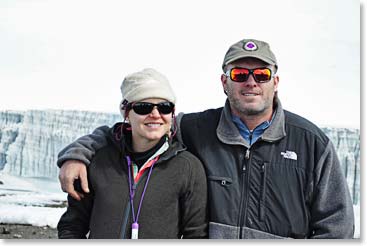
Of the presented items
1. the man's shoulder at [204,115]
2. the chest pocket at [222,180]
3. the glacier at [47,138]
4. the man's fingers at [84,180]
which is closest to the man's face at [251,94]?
the man's shoulder at [204,115]

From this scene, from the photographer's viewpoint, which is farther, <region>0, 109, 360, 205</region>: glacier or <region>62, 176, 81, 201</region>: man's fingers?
<region>0, 109, 360, 205</region>: glacier

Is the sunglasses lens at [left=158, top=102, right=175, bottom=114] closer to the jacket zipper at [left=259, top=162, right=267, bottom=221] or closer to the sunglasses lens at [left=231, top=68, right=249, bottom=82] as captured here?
the sunglasses lens at [left=231, top=68, right=249, bottom=82]

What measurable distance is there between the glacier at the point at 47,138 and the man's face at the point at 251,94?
391mm

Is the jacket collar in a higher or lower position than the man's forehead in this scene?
lower

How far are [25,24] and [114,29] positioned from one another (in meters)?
0.34

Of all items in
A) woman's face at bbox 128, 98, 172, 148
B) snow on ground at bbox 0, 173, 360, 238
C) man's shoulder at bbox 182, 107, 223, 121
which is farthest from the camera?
snow on ground at bbox 0, 173, 360, 238

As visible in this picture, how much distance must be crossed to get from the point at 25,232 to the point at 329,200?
110 cm

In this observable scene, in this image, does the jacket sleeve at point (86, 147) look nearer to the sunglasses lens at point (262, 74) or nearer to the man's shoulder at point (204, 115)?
the man's shoulder at point (204, 115)

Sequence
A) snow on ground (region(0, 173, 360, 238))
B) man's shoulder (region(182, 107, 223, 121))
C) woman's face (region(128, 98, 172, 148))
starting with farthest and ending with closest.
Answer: snow on ground (region(0, 173, 360, 238)) → man's shoulder (region(182, 107, 223, 121)) → woman's face (region(128, 98, 172, 148))

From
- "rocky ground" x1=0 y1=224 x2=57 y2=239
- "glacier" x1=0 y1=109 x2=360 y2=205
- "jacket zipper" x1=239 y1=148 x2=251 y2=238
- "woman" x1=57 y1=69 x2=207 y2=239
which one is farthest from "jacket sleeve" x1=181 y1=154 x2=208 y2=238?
"rocky ground" x1=0 y1=224 x2=57 y2=239

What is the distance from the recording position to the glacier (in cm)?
197

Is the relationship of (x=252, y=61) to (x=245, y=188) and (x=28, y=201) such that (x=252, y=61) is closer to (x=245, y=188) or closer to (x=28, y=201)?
(x=245, y=188)

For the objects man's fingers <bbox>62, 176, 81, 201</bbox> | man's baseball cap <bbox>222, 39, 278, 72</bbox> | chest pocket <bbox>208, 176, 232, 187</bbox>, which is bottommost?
man's fingers <bbox>62, 176, 81, 201</bbox>

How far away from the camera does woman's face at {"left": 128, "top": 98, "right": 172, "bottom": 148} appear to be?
1.62 m
